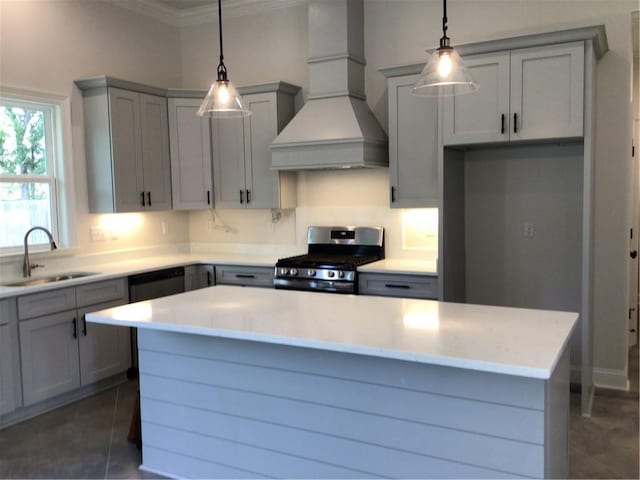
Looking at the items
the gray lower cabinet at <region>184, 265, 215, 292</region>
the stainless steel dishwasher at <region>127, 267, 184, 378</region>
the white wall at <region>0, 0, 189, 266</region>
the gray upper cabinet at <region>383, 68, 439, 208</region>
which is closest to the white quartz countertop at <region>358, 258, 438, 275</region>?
the gray upper cabinet at <region>383, 68, 439, 208</region>

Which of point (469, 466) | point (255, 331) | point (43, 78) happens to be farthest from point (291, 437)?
point (43, 78)

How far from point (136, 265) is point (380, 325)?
2.92 m

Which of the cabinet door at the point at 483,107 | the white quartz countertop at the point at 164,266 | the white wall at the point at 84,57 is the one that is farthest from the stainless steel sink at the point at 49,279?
the cabinet door at the point at 483,107

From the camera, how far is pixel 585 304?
3.60m

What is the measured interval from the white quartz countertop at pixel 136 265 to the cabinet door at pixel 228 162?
51cm

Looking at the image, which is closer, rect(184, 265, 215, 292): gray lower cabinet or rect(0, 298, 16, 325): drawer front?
rect(0, 298, 16, 325): drawer front

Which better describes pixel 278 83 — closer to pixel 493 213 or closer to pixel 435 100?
pixel 435 100

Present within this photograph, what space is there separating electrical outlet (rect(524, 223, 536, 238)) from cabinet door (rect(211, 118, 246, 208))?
2367 millimetres

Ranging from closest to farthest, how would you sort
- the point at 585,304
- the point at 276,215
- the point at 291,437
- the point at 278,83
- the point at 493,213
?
the point at 291,437
the point at 585,304
the point at 493,213
the point at 278,83
the point at 276,215

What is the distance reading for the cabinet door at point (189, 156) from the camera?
504 cm

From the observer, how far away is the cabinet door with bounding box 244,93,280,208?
4887 mm

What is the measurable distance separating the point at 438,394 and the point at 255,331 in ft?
2.47

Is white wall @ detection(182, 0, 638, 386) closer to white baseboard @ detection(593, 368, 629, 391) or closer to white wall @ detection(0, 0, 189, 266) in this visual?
white baseboard @ detection(593, 368, 629, 391)

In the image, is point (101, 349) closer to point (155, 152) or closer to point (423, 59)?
point (155, 152)
